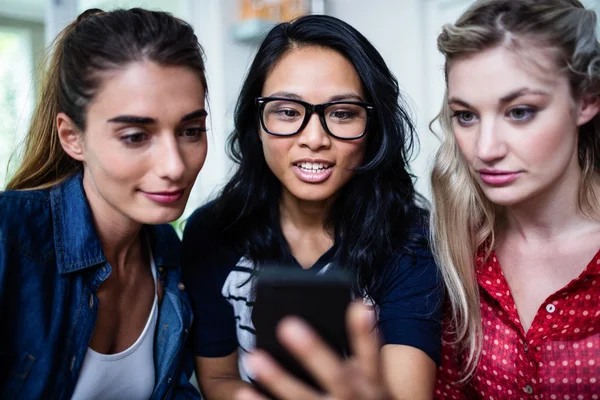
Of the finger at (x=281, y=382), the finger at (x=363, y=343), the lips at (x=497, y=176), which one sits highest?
the lips at (x=497, y=176)

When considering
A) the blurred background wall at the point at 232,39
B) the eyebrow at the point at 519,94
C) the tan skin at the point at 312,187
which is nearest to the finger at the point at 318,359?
the tan skin at the point at 312,187

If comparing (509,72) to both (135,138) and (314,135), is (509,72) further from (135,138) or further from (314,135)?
(135,138)

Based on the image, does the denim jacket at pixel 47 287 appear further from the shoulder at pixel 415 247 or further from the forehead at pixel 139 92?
the shoulder at pixel 415 247

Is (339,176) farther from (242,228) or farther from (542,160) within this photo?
(542,160)

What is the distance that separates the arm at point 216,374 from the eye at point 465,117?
30.2 inches

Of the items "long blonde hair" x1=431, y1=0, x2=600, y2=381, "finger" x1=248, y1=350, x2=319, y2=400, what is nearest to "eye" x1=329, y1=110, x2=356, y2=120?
"long blonde hair" x1=431, y1=0, x2=600, y2=381

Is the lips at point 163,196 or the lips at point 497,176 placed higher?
the lips at point 497,176

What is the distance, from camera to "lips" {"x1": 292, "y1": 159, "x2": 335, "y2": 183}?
1364 millimetres

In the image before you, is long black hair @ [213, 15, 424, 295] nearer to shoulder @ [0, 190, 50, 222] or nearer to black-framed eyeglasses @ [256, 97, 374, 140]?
black-framed eyeglasses @ [256, 97, 374, 140]

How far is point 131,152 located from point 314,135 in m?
0.42

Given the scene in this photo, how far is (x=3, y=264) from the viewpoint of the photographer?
105 centimetres

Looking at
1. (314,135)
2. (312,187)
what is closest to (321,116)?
(314,135)

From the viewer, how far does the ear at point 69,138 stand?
1186 millimetres

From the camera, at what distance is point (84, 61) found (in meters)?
1.14
